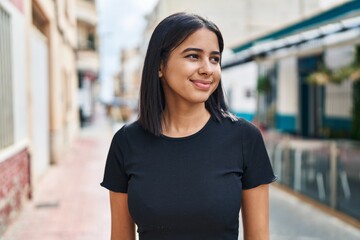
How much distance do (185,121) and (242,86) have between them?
24.2m

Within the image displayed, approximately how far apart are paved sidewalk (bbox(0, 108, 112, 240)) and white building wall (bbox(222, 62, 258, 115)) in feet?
45.9

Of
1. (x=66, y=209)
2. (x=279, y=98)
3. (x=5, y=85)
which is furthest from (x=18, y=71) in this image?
(x=279, y=98)

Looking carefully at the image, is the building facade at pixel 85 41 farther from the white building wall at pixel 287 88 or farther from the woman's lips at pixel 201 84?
the woman's lips at pixel 201 84

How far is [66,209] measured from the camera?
23.2 feet

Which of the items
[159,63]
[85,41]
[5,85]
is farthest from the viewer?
[85,41]

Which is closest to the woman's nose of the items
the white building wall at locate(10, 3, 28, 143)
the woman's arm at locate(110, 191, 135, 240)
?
the woman's arm at locate(110, 191, 135, 240)

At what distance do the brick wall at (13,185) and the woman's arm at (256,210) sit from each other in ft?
14.6

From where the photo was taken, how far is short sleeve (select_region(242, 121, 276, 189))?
165 centimetres

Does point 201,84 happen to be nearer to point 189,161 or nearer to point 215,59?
point 215,59

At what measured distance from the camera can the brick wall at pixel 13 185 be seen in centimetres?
567

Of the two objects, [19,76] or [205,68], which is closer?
[205,68]

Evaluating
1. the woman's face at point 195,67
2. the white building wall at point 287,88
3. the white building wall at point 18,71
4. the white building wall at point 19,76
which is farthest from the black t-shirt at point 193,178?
the white building wall at point 287,88

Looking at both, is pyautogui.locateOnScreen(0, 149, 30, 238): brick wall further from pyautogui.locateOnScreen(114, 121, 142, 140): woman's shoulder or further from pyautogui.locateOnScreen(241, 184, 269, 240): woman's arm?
pyautogui.locateOnScreen(241, 184, 269, 240): woman's arm

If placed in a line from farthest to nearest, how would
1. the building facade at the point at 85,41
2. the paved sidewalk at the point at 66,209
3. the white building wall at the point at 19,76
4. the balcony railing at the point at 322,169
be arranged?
1. the building facade at the point at 85,41
2. the white building wall at the point at 19,76
3. the balcony railing at the point at 322,169
4. the paved sidewalk at the point at 66,209
